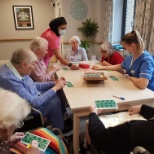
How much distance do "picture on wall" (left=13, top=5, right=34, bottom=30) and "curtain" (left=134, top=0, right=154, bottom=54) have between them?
3744 millimetres

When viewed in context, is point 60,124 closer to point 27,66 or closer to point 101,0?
point 27,66

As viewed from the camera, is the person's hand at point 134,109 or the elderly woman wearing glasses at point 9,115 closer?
the elderly woman wearing glasses at point 9,115

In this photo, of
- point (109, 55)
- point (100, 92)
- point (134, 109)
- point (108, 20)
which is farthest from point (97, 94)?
point (108, 20)

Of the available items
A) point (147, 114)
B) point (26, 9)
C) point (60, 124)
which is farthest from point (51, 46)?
point (26, 9)

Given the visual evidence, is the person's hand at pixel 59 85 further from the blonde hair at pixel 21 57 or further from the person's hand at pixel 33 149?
the person's hand at pixel 33 149

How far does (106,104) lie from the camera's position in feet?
4.39

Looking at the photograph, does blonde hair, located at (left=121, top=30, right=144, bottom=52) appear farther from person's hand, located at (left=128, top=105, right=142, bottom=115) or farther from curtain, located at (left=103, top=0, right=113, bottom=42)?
curtain, located at (left=103, top=0, right=113, bottom=42)

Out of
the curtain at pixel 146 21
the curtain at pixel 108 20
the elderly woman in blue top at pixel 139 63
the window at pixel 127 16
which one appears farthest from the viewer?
the curtain at pixel 108 20

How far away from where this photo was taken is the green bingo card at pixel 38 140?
1.05 meters

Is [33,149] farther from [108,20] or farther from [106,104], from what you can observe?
[108,20]

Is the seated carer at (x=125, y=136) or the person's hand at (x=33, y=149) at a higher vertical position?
the seated carer at (x=125, y=136)

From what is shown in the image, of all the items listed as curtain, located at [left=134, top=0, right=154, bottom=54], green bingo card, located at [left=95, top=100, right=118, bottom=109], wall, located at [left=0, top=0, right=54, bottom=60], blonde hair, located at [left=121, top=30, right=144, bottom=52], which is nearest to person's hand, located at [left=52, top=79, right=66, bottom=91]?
green bingo card, located at [left=95, top=100, right=118, bottom=109]

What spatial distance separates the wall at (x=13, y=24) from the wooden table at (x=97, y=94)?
439 centimetres

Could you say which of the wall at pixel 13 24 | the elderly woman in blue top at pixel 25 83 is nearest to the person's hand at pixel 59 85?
the elderly woman in blue top at pixel 25 83
